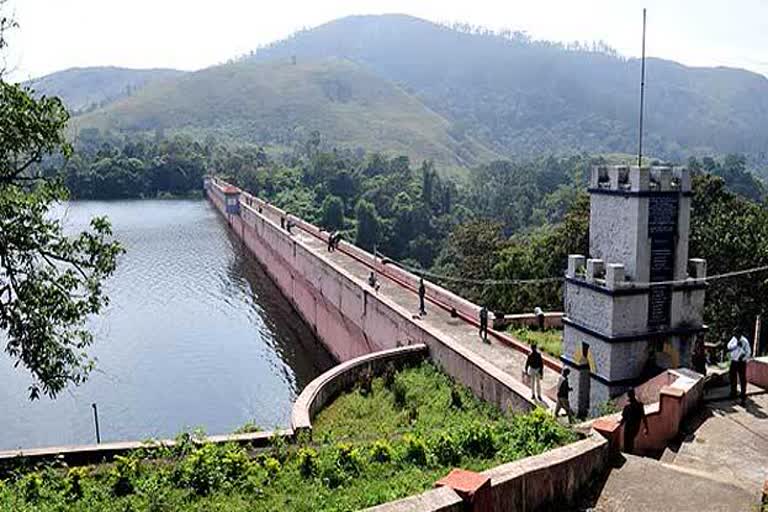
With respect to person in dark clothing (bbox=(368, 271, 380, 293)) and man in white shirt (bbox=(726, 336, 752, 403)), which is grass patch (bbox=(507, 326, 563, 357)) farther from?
person in dark clothing (bbox=(368, 271, 380, 293))

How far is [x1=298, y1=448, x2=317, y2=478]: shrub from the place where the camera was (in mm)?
8469

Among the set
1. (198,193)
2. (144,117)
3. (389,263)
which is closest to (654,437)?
(389,263)

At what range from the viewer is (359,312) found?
1025 inches

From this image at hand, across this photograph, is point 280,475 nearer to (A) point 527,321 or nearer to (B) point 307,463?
(B) point 307,463

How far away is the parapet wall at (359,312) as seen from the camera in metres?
15.2

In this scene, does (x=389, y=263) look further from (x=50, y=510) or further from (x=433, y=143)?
(x=433, y=143)

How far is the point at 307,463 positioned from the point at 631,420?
11.9 ft

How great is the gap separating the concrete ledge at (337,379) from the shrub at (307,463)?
12.8 feet

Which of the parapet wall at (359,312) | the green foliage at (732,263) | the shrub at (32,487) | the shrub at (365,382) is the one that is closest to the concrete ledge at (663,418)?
the parapet wall at (359,312)

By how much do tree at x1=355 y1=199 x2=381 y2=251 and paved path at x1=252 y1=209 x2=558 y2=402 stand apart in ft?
107

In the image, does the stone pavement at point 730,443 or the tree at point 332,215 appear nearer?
the stone pavement at point 730,443

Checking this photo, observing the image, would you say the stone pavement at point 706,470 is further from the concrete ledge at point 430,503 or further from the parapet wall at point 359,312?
the parapet wall at point 359,312

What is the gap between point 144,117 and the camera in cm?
19312

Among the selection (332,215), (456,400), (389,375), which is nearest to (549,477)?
(456,400)
